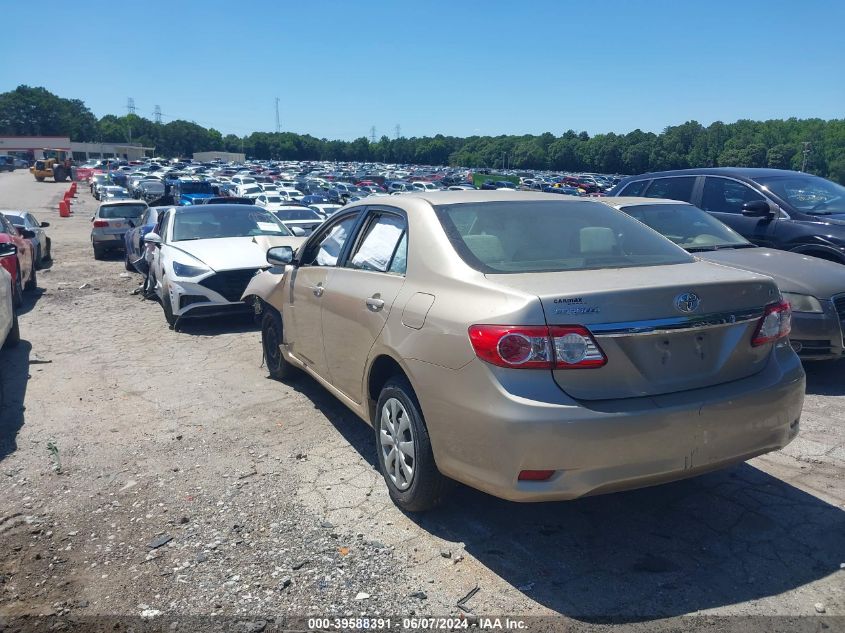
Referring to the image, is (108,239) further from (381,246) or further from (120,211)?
(381,246)

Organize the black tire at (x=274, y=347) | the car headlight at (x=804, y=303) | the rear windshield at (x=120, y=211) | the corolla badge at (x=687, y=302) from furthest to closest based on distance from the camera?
the rear windshield at (x=120, y=211) → the black tire at (x=274, y=347) → the car headlight at (x=804, y=303) → the corolla badge at (x=687, y=302)

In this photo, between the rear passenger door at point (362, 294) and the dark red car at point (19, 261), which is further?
the dark red car at point (19, 261)

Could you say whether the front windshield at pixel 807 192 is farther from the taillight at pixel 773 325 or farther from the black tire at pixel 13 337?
the black tire at pixel 13 337

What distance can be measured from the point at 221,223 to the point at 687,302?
8.24 meters

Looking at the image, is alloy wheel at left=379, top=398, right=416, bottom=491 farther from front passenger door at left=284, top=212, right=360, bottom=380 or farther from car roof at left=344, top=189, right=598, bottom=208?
car roof at left=344, top=189, right=598, bottom=208

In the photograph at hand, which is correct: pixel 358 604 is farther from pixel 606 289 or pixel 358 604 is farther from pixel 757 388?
pixel 757 388

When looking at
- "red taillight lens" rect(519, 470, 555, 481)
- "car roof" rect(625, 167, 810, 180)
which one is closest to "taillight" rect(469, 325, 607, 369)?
"red taillight lens" rect(519, 470, 555, 481)

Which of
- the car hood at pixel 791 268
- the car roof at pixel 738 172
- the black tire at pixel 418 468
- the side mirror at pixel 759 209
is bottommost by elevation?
the black tire at pixel 418 468

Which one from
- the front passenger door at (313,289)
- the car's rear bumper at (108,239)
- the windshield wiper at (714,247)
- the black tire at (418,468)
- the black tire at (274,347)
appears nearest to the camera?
the black tire at (418,468)

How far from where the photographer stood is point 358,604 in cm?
307

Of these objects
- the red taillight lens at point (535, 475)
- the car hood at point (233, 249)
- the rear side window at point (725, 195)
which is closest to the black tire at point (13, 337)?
the car hood at point (233, 249)

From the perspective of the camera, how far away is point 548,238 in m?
3.92

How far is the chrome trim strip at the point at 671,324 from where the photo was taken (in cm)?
304

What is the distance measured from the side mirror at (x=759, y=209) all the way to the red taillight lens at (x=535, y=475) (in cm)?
572
